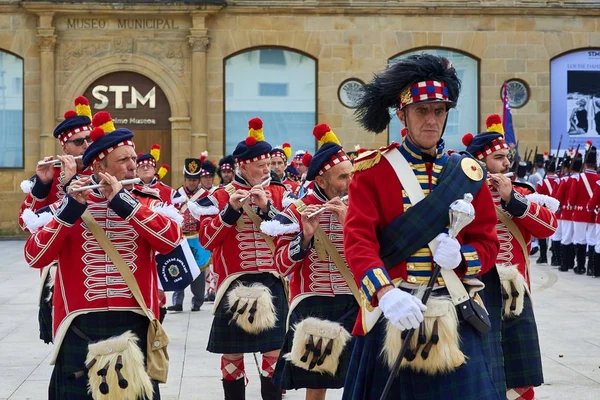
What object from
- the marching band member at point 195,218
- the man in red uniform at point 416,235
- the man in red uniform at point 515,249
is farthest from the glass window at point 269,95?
the man in red uniform at point 416,235

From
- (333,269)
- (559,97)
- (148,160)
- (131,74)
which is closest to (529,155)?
(559,97)

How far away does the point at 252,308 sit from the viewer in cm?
729

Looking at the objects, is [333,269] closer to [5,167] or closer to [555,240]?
[555,240]

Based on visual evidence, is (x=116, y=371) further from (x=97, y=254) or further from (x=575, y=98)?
(x=575, y=98)

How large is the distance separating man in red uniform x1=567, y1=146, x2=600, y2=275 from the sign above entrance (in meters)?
10.9

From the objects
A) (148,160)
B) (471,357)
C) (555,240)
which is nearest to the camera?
(471,357)

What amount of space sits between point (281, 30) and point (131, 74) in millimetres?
3816

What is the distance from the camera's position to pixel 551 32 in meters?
25.2

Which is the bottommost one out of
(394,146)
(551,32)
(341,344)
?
(341,344)

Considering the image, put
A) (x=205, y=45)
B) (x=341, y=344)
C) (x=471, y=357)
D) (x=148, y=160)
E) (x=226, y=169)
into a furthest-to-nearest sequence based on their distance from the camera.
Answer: (x=205, y=45) → (x=226, y=169) → (x=148, y=160) → (x=341, y=344) → (x=471, y=357)

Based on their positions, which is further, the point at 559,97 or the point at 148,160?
the point at 559,97

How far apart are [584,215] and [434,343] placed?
14002mm

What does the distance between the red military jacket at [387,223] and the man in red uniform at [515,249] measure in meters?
1.92

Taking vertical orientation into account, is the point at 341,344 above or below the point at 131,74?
below
